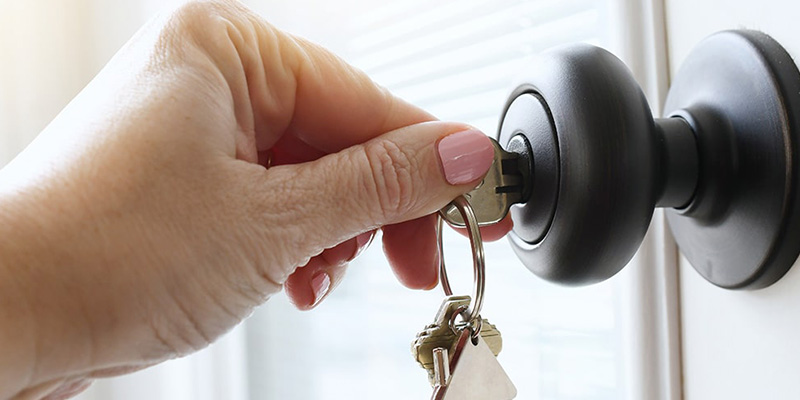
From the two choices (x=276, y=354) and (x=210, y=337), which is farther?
(x=276, y=354)

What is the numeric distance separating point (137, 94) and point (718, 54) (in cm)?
31

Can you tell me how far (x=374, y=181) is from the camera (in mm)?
406

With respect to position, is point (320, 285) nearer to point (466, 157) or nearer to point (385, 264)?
point (466, 157)

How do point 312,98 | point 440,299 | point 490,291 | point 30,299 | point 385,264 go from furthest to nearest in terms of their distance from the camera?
point 385,264 < point 440,299 < point 490,291 < point 312,98 < point 30,299

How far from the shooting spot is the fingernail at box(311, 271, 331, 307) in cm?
53

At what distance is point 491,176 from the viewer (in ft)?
1.38

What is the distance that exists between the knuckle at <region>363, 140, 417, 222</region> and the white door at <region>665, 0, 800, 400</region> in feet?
0.63

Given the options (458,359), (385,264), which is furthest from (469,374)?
(385,264)

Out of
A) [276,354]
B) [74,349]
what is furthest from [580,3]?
[276,354]

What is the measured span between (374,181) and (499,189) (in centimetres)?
7

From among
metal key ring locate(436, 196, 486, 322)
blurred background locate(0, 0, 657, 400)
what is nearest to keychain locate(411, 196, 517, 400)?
metal key ring locate(436, 196, 486, 322)

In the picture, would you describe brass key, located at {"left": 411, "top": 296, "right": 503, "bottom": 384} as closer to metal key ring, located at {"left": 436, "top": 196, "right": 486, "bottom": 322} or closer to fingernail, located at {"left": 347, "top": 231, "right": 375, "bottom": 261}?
metal key ring, located at {"left": 436, "top": 196, "right": 486, "bottom": 322}

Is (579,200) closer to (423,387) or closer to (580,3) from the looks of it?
(580,3)

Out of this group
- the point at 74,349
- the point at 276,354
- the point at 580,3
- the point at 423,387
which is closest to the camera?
the point at 74,349
